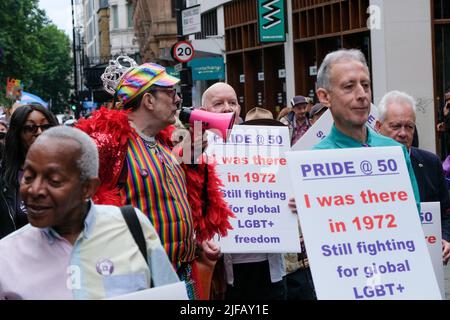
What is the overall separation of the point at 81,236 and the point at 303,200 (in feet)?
3.90

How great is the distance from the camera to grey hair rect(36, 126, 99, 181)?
11.8 feet

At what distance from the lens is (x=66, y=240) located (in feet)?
11.7

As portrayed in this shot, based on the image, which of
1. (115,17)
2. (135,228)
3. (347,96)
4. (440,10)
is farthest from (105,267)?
(115,17)

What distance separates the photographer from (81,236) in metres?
3.57

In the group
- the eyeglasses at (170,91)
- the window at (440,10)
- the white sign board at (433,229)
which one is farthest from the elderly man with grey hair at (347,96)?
the window at (440,10)

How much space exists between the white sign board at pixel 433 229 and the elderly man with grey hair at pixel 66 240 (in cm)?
269

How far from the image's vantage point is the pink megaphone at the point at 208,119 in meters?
5.83

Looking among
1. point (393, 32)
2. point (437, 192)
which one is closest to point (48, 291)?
point (437, 192)

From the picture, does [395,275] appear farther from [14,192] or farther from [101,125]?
[14,192]

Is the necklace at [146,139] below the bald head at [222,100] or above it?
below

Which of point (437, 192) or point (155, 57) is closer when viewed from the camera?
point (437, 192)

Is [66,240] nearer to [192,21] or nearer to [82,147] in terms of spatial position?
[82,147]

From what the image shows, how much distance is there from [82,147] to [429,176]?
3.20 meters

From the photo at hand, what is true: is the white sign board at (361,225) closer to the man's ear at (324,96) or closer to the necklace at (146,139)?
the man's ear at (324,96)
